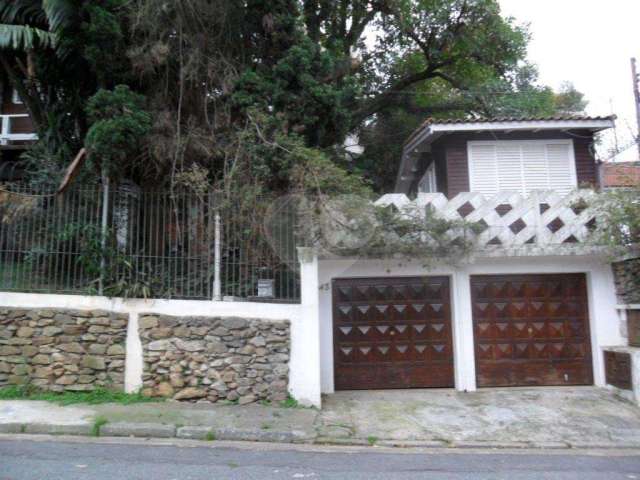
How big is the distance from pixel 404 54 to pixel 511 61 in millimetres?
3739

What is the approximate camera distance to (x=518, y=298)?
953cm

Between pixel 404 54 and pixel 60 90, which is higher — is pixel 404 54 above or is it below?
above

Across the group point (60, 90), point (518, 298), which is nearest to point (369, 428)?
point (518, 298)

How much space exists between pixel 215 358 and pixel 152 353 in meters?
1.00

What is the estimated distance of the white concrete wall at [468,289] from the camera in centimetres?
923

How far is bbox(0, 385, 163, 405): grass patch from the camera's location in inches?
A: 300

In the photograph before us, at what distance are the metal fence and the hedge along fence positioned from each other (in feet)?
1.70

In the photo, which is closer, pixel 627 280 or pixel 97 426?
pixel 97 426

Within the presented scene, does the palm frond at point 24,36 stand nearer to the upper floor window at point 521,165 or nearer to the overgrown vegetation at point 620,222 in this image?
the upper floor window at point 521,165

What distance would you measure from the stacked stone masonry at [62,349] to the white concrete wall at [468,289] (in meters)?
3.54

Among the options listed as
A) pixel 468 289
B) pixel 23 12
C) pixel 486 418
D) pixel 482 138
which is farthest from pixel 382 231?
pixel 23 12

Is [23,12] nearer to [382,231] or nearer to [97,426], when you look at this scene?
[382,231]

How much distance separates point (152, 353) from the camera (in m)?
8.01

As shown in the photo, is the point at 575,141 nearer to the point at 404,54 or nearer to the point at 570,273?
the point at 570,273
